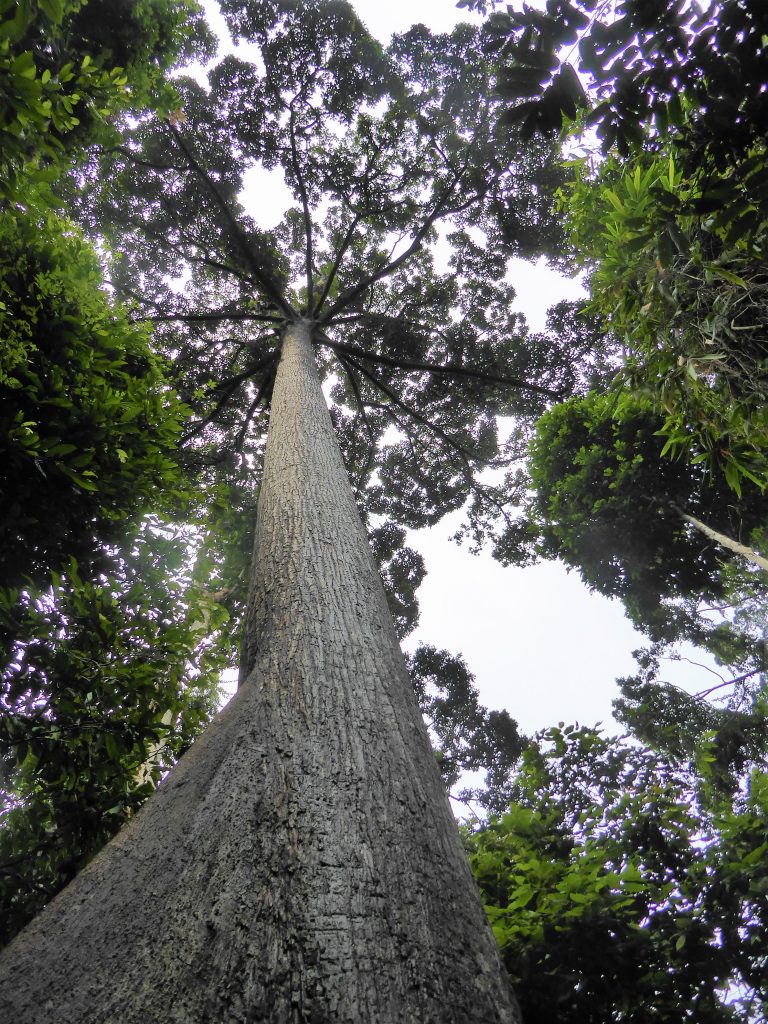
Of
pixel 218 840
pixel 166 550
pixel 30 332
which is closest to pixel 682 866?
pixel 218 840

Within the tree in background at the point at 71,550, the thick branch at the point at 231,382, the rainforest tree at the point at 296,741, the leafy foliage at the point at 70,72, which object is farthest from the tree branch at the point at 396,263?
the tree in background at the point at 71,550

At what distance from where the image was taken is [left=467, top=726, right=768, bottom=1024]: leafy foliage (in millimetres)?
2230

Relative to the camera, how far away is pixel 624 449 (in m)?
6.55

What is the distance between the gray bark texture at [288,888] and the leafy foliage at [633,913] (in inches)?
58.6

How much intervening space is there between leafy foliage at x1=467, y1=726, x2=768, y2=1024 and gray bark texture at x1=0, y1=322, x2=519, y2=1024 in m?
1.49

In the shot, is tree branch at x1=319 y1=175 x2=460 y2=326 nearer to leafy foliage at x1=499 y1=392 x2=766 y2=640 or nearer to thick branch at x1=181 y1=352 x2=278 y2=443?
thick branch at x1=181 y1=352 x2=278 y2=443

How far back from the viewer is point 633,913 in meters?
2.38

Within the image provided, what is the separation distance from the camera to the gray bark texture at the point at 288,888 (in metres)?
0.88

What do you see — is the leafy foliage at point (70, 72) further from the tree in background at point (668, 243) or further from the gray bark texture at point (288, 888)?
the gray bark texture at point (288, 888)

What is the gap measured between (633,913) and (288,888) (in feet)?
7.04

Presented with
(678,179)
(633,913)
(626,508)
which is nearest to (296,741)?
(633,913)

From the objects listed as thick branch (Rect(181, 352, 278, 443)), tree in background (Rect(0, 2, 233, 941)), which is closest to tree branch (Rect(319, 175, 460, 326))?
thick branch (Rect(181, 352, 278, 443))

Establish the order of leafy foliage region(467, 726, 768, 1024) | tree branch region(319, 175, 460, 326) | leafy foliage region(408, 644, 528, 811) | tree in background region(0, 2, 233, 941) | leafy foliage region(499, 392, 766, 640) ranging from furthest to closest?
1. leafy foliage region(408, 644, 528, 811)
2. tree branch region(319, 175, 460, 326)
3. leafy foliage region(499, 392, 766, 640)
4. tree in background region(0, 2, 233, 941)
5. leafy foliage region(467, 726, 768, 1024)

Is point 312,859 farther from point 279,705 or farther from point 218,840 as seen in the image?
point 279,705
